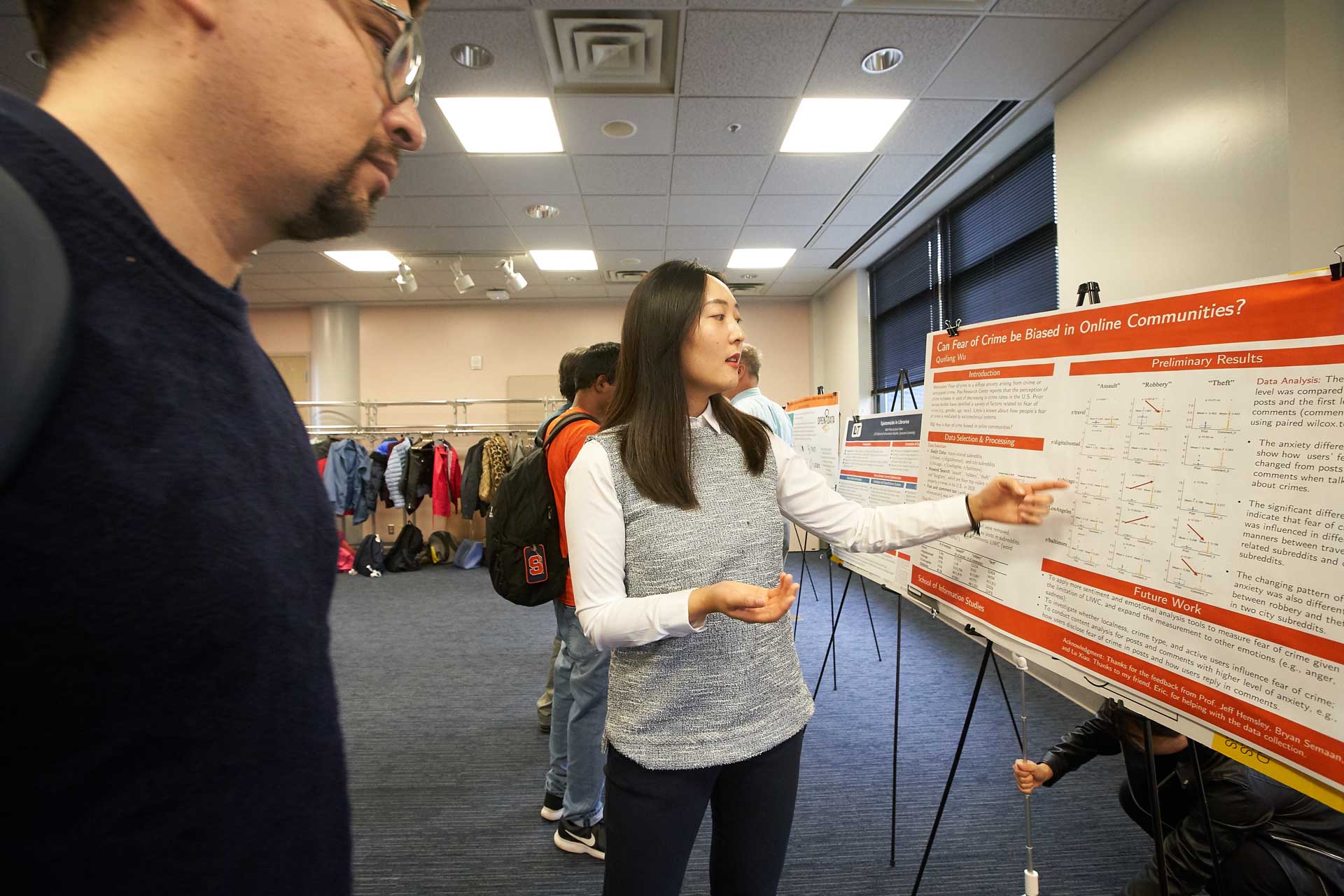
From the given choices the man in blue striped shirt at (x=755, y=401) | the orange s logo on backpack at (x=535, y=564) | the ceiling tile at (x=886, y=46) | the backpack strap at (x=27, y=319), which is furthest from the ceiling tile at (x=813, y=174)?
the backpack strap at (x=27, y=319)

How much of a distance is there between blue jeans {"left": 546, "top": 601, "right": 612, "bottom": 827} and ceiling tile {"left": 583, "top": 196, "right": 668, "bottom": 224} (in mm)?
3296

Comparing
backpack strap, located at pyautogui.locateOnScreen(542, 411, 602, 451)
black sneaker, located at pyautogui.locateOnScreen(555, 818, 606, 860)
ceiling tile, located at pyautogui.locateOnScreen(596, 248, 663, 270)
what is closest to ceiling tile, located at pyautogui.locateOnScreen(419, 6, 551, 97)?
backpack strap, located at pyautogui.locateOnScreen(542, 411, 602, 451)

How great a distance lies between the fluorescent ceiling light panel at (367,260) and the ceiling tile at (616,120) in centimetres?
279

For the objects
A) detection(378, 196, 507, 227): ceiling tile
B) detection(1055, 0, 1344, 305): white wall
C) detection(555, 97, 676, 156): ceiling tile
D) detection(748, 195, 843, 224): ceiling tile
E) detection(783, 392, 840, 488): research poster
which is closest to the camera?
detection(1055, 0, 1344, 305): white wall

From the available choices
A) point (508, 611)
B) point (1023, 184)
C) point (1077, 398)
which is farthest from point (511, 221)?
point (1077, 398)

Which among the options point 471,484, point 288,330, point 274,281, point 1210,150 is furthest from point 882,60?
point 288,330

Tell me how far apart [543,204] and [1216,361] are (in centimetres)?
423

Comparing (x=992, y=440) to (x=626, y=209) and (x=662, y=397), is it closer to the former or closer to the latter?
(x=662, y=397)

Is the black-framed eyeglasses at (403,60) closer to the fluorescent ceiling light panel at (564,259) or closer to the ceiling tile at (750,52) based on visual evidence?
the ceiling tile at (750,52)

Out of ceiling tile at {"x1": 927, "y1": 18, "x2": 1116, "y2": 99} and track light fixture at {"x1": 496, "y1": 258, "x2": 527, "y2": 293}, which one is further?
track light fixture at {"x1": 496, "y1": 258, "x2": 527, "y2": 293}

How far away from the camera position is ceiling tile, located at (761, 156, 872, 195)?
374cm

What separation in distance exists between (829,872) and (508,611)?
3363mm

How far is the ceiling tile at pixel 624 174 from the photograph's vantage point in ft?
12.2

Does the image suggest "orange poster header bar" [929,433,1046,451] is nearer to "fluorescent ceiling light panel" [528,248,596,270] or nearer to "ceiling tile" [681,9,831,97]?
"ceiling tile" [681,9,831,97]
